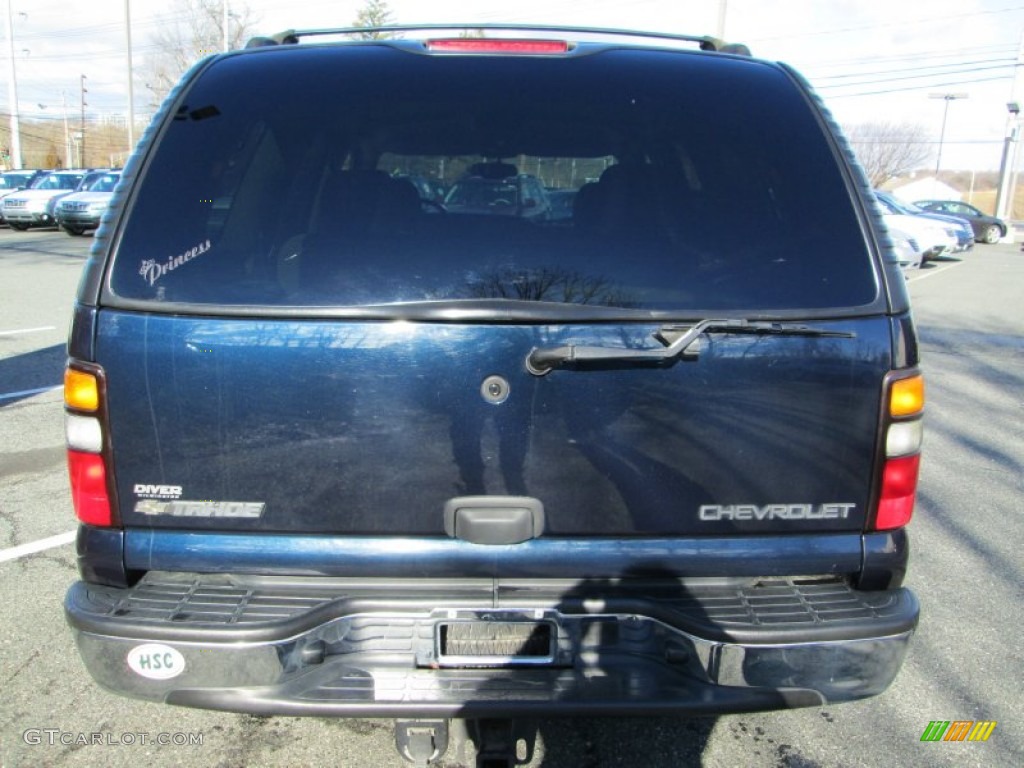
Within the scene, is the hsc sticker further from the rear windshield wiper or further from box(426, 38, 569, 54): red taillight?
box(426, 38, 569, 54): red taillight

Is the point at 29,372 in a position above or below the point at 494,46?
below

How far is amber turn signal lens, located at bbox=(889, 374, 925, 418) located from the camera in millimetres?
2074

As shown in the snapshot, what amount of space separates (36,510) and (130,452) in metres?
3.02

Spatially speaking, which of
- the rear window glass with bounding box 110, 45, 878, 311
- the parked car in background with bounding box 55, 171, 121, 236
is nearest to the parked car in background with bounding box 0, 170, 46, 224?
the parked car in background with bounding box 55, 171, 121, 236

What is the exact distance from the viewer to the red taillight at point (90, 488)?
6.81 feet

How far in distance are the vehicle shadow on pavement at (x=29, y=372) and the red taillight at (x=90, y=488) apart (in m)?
5.22

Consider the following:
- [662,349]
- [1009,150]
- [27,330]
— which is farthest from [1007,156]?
[662,349]

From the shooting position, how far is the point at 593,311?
6.56 feet

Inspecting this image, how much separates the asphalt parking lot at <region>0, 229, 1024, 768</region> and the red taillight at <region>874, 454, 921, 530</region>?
977 mm

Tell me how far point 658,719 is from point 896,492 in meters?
1.27

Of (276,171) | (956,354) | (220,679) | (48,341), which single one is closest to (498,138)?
(276,171)

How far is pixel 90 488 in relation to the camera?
2.09 metres

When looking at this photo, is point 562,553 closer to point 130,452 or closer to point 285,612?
point 285,612

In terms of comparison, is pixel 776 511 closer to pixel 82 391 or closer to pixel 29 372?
pixel 82 391
